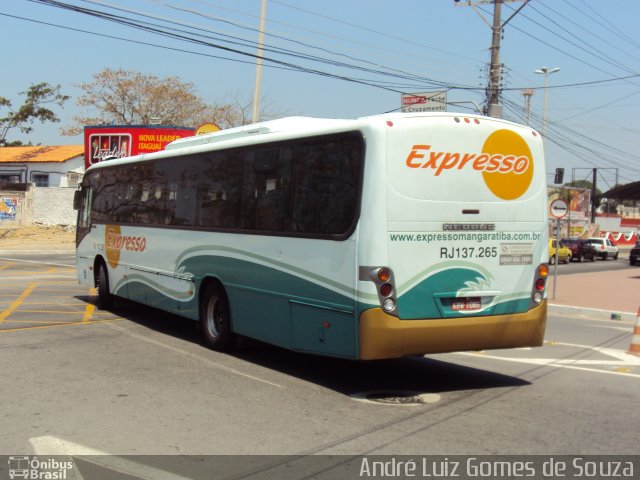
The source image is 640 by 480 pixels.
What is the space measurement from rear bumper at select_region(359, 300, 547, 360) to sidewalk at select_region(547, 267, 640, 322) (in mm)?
8861

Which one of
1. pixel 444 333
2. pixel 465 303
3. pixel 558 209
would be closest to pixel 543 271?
pixel 465 303

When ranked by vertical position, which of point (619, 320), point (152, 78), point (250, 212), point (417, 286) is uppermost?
point (152, 78)

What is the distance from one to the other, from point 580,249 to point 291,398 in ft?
140

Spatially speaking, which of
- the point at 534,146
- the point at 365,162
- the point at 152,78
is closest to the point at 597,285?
A: the point at 534,146

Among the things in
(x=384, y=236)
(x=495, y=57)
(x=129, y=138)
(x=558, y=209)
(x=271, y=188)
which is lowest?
(x=384, y=236)

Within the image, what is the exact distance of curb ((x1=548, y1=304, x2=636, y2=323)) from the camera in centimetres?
1572

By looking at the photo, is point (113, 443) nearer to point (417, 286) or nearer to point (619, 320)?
point (417, 286)

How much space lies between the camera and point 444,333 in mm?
7422

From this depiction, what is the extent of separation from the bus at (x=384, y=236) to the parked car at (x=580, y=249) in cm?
4022

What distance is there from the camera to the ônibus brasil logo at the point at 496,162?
740cm

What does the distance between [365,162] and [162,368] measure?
3.67 metres

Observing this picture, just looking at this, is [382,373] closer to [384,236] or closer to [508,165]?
[384,236]

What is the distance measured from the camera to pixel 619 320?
614 inches

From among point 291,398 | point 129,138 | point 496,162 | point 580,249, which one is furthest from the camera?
point 580,249
